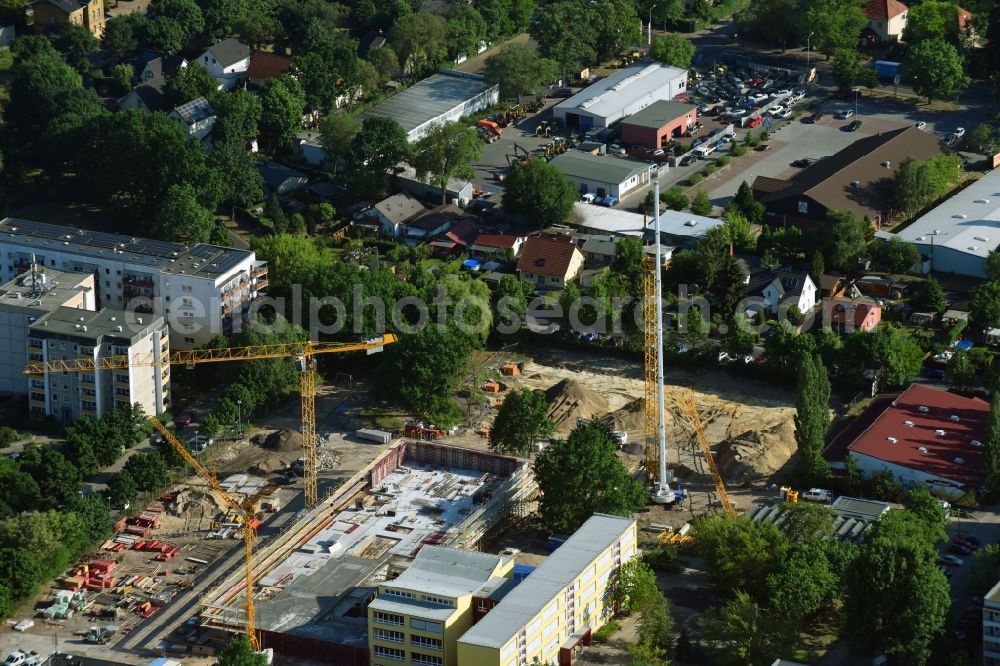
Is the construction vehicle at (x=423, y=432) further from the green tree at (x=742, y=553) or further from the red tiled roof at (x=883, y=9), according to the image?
the red tiled roof at (x=883, y=9)

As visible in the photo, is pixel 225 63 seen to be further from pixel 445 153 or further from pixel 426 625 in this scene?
pixel 426 625

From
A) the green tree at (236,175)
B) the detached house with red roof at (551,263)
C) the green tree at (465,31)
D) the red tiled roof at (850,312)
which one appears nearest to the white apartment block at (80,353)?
the green tree at (236,175)

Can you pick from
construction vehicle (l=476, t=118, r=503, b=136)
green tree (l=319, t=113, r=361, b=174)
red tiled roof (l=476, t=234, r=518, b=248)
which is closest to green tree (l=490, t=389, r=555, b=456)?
red tiled roof (l=476, t=234, r=518, b=248)

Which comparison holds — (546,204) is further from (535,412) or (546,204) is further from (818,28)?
(818,28)

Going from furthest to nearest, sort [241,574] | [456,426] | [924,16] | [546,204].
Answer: [924,16], [546,204], [456,426], [241,574]

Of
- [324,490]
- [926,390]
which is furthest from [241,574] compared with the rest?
[926,390]

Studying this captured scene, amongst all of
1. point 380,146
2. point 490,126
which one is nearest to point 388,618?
point 380,146

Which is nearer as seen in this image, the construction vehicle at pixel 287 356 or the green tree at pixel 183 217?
the construction vehicle at pixel 287 356
